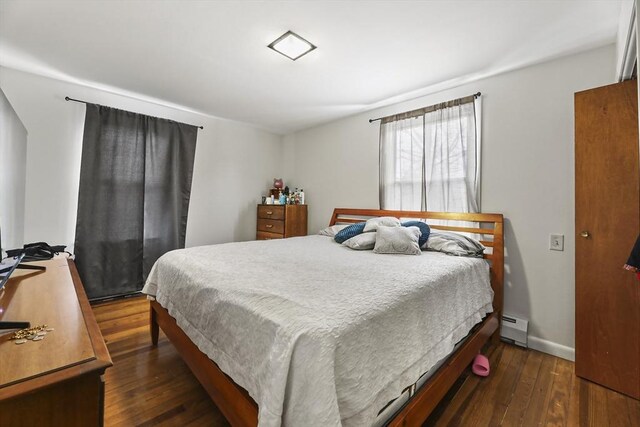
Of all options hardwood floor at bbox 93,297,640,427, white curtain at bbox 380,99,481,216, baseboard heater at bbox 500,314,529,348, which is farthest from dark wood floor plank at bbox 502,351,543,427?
white curtain at bbox 380,99,481,216

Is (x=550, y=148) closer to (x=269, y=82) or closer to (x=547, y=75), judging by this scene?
(x=547, y=75)

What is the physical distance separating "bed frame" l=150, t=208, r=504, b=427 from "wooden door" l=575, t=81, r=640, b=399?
0.51m

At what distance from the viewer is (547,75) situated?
2.24 m

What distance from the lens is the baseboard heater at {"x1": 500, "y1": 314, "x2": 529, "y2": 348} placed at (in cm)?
225

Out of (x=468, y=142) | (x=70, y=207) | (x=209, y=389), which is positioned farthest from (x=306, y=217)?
(x=209, y=389)

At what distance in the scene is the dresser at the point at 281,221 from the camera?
396 cm

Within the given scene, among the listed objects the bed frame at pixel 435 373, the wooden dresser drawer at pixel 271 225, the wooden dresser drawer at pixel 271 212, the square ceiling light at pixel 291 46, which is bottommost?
the bed frame at pixel 435 373

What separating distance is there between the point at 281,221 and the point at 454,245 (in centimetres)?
243

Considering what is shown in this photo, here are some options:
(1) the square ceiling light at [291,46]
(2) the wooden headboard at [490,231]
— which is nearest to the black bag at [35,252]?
(1) the square ceiling light at [291,46]

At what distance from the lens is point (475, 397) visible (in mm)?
1649

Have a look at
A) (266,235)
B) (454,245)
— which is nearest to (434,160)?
(454,245)

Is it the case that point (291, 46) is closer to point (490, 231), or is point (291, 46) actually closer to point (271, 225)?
point (490, 231)

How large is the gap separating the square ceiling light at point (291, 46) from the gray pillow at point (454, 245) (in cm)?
188

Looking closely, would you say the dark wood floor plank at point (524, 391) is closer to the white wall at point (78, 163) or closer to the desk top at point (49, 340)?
the desk top at point (49, 340)
